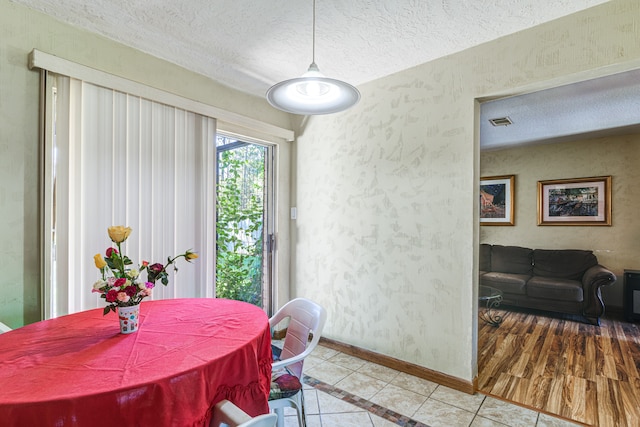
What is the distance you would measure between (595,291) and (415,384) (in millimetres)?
3021

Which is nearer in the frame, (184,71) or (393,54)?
(393,54)

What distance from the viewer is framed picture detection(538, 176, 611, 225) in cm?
433

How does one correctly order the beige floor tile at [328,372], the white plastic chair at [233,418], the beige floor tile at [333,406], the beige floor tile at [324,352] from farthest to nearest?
the beige floor tile at [324,352] < the beige floor tile at [328,372] < the beige floor tile at [333,406] < the white plastic chair at [233,418]

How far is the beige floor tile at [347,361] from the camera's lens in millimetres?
2672

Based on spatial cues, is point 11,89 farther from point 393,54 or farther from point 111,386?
point 393,54

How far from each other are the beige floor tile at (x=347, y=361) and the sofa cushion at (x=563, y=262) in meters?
3.35

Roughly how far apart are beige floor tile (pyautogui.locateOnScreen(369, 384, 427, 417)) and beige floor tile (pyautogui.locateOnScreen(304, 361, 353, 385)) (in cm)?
35

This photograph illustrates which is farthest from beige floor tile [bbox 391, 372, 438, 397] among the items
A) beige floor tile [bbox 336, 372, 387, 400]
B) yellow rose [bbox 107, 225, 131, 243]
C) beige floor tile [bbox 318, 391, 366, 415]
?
yellow rose [bbox 107, 225, 131, 243]

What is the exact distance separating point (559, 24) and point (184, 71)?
2.62 metres

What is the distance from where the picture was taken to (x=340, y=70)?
2629 mm

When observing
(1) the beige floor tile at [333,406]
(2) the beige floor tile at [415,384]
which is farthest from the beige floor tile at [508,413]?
(1) the beige floor tile at [333,406]

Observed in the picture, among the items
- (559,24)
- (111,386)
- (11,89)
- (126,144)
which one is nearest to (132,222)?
(126,144)

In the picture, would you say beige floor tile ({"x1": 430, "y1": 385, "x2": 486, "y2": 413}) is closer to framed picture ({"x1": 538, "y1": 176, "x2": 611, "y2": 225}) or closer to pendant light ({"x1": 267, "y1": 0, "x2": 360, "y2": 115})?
pendant light ({"x1": 267, "y1": 0, "x2": 360, "y2": 115})

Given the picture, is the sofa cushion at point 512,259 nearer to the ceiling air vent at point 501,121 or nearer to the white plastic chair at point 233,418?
the ceiling air vent at point 501,121
